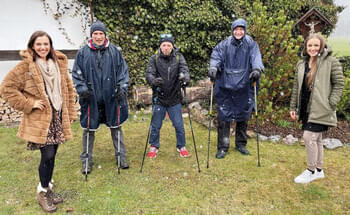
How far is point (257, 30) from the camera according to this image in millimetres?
5465

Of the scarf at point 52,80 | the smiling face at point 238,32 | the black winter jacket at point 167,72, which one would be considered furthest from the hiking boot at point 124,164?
the smiling face at point 238,32

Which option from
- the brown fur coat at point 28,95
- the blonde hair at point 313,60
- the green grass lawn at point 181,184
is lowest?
the green grass lawn at point 181,184

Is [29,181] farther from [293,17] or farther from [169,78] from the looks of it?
[293,17]

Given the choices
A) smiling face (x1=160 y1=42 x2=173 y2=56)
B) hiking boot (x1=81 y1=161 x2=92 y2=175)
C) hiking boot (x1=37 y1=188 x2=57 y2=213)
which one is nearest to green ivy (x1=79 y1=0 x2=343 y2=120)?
smiling face (x1=160 y1=42 x2=173 y2=56)

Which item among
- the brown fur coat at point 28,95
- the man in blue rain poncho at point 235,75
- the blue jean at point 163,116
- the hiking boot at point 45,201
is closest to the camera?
the brown fur coat at point 28,95

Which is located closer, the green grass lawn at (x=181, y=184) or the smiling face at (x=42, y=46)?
the smiling face at (x=42, y=46)

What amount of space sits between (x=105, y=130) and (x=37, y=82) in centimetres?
292

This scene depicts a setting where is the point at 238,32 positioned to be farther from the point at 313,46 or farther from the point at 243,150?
the point at 243,150

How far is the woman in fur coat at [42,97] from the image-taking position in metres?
2.66

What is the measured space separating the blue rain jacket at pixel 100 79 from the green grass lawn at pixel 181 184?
803 mm

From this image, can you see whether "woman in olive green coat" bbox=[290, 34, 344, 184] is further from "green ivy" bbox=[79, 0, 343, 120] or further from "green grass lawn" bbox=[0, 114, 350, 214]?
"green ivy" bbox=[79, 0, 343, 120]

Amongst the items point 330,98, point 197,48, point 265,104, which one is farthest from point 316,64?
point 197,48

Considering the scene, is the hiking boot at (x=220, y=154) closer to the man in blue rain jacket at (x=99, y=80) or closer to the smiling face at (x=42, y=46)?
the man in blue rain jacket at (x=99, y=80)

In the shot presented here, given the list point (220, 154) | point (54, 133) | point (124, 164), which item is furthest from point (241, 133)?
point (54, 133)
